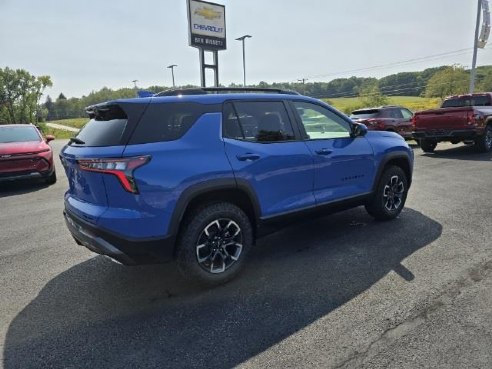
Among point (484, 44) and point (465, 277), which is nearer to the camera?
point (465, 277)

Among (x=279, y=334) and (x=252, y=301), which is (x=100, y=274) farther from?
(x=279, y=334)

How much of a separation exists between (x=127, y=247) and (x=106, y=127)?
1.03 meters

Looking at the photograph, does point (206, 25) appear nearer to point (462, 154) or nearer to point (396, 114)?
point (396, 114)

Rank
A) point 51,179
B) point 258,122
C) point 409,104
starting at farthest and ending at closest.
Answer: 1. point 409,104
2. point 51,179
3. point 258,122

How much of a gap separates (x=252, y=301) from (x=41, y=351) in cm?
159

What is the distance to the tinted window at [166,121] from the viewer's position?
9.91ft

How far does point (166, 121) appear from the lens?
3133 mm

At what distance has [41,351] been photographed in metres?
2.59

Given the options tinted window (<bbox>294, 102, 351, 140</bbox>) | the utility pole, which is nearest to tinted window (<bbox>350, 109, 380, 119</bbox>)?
tinted window (<bbox>294, 102, 351, 140</bbox>)

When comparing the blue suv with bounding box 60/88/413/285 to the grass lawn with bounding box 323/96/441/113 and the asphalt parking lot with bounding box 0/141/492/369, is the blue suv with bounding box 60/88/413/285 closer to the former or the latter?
the asphalt parking lot with bounding box 0/141/492/369

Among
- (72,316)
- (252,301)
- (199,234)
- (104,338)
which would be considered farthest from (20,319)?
(252,301)

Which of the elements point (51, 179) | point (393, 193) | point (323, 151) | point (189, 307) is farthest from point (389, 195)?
point (51, 179)

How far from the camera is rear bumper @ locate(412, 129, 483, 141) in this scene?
35.9 ft

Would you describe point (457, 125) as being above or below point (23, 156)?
above
